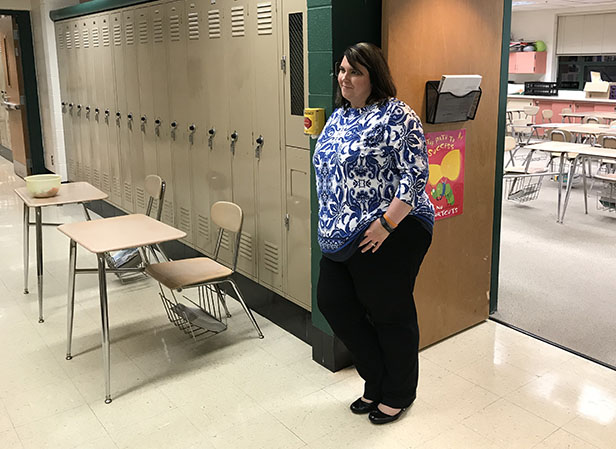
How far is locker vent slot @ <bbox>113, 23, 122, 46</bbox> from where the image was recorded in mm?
5727

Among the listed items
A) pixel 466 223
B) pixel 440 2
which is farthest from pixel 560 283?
pixel 440 2

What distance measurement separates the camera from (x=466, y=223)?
3645mm

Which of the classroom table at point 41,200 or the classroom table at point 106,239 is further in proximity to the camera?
the classroom table at point 41,200

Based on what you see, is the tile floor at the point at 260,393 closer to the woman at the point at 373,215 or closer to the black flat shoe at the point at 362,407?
the black flat shoe at the point at 362,407

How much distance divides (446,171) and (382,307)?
1.12 metres

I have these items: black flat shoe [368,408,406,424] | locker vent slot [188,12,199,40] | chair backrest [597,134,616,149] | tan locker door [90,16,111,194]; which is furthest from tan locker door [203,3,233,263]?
chair backrest [597,134,616,149]

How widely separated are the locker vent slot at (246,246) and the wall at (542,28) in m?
13.5

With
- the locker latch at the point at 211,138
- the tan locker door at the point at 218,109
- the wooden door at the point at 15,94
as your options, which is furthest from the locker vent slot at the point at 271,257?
the wooden door at the point at 15,94

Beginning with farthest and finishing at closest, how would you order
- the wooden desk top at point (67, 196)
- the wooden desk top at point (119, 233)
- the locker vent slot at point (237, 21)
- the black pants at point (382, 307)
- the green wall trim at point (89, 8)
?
the green wall trim at point (89, 8)
the wooden desk top at point (67, 196)
the locker vent slot at point (237, 21)
the wooden desk top at point (119, 233)
the black pants at point (382, 307)

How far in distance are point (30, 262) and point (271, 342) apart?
9.02 ft

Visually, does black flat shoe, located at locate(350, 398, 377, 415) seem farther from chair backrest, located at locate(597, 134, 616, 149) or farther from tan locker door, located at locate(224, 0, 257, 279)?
chair backrest, located at locate(597, 134, 616, 149)

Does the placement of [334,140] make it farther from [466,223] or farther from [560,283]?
[560,283]

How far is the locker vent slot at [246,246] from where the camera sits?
13.6ft

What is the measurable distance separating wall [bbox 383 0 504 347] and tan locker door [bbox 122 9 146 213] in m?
3.11
